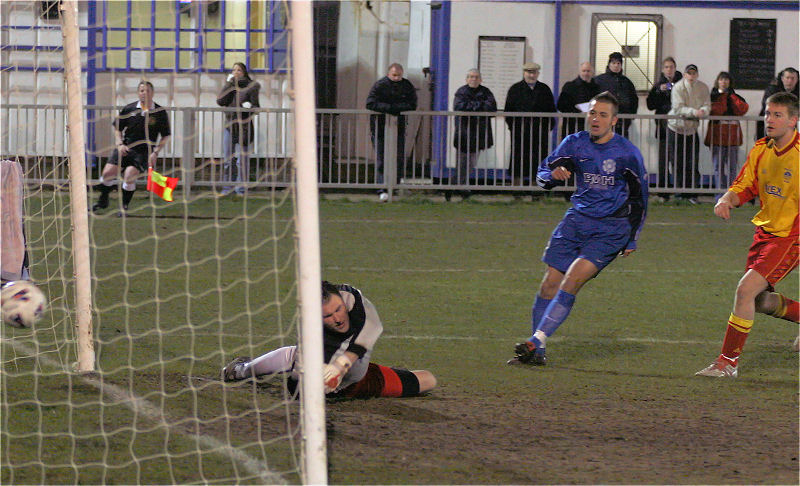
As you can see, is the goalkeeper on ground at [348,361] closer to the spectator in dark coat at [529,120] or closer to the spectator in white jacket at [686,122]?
the spectator in dark coat at [529,120]

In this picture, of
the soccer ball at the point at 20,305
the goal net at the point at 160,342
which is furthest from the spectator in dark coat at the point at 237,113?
the soccer ball at the point at 20,305

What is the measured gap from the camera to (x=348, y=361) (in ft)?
19.4

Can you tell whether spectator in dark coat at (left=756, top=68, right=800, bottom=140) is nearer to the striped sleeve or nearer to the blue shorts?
the striped sleeve

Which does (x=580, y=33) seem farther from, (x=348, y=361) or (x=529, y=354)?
(x=348, y=361)

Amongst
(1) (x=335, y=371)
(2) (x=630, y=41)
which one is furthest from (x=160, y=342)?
(2) (x=630, y=41)

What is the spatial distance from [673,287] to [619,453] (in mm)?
5303

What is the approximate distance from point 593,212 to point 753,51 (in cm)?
1215

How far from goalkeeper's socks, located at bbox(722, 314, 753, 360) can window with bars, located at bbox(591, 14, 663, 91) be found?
11846mm

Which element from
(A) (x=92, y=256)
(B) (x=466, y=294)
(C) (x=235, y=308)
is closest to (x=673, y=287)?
(B) (x=466, y=294)

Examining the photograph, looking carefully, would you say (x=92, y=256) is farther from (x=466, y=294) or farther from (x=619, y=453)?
(x=619, y=453)

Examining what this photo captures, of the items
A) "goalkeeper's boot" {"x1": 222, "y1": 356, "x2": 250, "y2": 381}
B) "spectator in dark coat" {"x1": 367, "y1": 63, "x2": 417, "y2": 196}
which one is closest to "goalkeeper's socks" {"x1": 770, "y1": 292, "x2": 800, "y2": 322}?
"goalkeeper's boot" {"x1": 222, "y1": 356, "x2": 250, "y2": 381}

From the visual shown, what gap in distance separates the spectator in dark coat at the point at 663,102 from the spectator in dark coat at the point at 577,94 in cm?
109

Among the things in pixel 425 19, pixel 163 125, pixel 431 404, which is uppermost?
pixel 425 19

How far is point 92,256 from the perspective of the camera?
38.3 ft
